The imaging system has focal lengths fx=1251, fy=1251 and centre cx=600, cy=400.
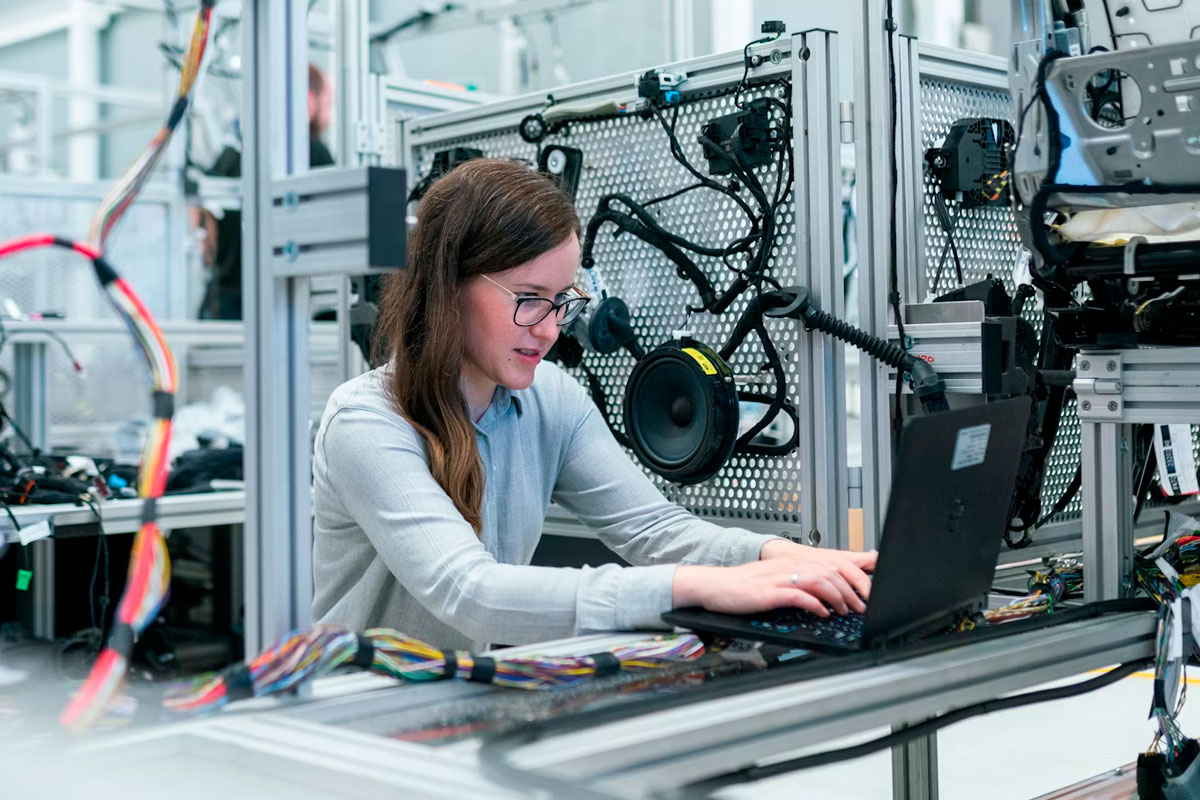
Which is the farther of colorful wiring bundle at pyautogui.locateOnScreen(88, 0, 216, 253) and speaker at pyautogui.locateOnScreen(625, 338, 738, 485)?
speaker at pyautogui.locateOnScreen(625, 338, 738, 485)

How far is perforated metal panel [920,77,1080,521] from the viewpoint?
1606mm

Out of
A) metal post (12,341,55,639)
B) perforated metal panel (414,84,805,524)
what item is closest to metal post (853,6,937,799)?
perforated metal panel (414,84,805,524)

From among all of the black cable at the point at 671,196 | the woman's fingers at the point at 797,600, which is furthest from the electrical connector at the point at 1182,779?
the black cable at the point at 671,196

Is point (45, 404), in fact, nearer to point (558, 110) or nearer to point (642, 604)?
point (558, 110)

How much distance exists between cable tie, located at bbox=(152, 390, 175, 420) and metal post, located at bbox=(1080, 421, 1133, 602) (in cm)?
93

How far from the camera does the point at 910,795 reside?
1.73 m

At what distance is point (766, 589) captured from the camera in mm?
1076

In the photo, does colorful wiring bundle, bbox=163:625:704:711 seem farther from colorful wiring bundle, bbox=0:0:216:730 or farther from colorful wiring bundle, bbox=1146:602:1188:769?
colorful wiring bundle, bbox=1146:602:1188:769

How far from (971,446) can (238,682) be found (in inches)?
23.6

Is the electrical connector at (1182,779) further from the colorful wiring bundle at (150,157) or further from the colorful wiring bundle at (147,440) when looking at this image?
the colorful wiring bundle at (150,157)

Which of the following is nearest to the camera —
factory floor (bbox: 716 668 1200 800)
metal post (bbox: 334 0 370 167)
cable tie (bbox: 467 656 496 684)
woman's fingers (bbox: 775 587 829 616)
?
cable tie (bbox: 467 656 496 684)

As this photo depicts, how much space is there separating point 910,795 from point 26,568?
195cm

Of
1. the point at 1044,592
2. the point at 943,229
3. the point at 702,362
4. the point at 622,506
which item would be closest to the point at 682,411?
the point at 702,362

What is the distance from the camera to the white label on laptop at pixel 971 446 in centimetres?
101
